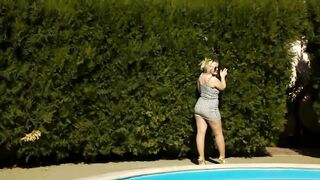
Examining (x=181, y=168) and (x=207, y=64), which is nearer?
(x=181, y=168)

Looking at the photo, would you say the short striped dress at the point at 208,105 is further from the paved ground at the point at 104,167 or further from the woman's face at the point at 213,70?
the paved ground at the point at 104,167

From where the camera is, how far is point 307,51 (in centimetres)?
970

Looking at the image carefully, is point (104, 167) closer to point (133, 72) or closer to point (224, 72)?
point (133, 72)

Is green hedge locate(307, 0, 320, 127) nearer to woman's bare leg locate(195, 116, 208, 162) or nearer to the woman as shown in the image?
the woman

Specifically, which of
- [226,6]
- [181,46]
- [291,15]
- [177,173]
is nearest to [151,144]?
[177,173]

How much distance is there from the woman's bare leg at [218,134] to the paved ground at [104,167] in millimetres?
382

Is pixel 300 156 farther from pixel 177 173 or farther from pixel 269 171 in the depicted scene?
pixel 177 173

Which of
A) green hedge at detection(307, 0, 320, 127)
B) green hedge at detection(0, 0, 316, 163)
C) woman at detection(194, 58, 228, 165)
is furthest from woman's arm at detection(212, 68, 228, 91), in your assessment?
green hedge at detection(307, 0, 320, 127)

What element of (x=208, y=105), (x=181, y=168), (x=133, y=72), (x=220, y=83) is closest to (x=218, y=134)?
(x=208, y=105)

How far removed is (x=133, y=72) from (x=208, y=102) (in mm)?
1194

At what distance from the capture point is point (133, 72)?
8.48 m

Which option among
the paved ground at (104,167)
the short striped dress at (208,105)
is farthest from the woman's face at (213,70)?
the paved ground at (104,167)

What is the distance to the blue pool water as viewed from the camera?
7.93 meters

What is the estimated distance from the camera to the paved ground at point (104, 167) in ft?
26.3
